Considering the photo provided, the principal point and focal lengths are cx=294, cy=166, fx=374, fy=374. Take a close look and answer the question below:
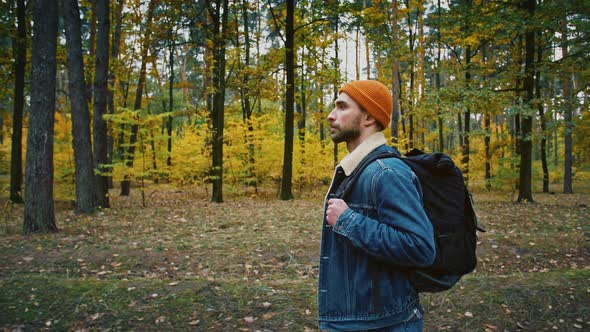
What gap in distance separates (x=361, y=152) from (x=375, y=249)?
498 mm

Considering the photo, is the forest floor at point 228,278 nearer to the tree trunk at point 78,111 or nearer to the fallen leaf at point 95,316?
the fallen leaf at point 95,316

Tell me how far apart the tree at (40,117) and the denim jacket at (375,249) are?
8267 millimetres

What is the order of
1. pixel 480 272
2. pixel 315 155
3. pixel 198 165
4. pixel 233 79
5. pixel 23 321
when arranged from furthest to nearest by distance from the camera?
pixel 315 155, pixel 198 165, pixel 233 79, pixel 480 272, pixel 23 321

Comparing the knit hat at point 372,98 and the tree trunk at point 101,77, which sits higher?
the tree trunk at point 101,77

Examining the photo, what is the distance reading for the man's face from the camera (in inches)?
76.7

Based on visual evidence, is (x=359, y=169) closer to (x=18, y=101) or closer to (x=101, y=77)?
(x=101, y=77)

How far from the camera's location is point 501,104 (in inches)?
484

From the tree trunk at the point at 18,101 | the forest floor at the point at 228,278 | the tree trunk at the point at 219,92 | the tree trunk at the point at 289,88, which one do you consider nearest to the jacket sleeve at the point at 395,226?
Result: the forest floor at the point at 228,278

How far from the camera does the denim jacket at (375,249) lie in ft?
5.41

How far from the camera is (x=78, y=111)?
1104 centimetres

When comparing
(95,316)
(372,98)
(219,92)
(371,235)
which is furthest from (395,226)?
(219,92)

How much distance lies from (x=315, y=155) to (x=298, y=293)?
13337mm

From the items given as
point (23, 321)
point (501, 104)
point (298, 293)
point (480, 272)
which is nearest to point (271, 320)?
point (298, 293)

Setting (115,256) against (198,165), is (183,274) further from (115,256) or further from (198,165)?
(198,165)
